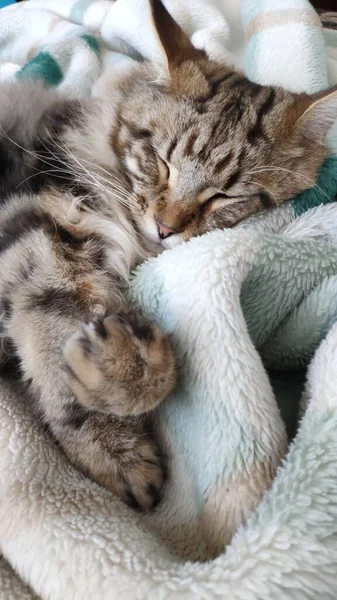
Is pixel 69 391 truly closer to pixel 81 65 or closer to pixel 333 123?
pixel 333 123

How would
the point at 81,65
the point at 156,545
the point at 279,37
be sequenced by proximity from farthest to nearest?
the point at 81,65, the point at 279,37, the point at 156,545

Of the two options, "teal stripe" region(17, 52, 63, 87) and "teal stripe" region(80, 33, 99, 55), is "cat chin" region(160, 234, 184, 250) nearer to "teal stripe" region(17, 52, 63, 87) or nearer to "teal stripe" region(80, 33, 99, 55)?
"teal stripe" region(17, 52, 63, 87)

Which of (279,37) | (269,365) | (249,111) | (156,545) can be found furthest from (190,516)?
(279,37)

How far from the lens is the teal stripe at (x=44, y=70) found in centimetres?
156

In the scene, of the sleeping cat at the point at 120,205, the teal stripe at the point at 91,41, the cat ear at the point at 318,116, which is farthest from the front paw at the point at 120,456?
the teal stripe at the point at 91,41

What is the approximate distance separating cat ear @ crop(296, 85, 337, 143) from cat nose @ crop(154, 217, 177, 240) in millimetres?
376

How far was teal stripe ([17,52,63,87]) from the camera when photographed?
156 centimetres

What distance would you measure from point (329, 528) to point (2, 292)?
654mm

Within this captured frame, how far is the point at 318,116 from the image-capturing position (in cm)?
106

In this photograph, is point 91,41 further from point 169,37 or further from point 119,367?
point 119,367

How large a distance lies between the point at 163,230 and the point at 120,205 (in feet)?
0.43

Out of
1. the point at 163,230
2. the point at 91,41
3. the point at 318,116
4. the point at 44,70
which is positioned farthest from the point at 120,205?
the point at 91,41

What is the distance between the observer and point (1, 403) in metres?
0.81

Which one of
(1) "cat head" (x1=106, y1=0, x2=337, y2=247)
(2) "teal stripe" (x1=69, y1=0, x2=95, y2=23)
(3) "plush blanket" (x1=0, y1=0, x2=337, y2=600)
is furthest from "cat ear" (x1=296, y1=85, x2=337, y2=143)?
(2) "teal stripe" (x1=69, y1=0, x2=95, y2=23)
